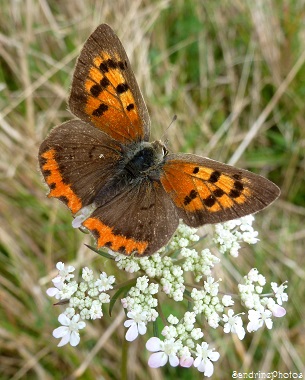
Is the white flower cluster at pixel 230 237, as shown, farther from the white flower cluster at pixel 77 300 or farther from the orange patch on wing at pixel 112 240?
the white flower cluster at pixel 77 300

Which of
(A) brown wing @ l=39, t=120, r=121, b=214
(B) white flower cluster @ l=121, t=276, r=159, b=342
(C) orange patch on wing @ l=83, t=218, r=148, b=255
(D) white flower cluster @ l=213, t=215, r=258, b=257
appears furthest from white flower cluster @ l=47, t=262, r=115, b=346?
(D) white flower cluster @ l=213, t=215, r=258, b=257

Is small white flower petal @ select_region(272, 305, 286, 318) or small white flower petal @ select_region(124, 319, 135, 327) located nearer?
small white flower petal @ select_region(124, 319, 135, 327)

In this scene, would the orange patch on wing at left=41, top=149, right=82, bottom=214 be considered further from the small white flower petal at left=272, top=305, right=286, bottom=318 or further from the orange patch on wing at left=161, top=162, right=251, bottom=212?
the small white flower petal at left=272, top=305, right=286, bottom=318

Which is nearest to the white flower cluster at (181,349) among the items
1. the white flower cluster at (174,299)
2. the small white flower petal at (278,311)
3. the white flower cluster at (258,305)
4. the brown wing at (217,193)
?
the white flower cluster at (174,299)

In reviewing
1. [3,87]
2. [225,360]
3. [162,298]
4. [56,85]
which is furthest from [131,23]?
[225,360]

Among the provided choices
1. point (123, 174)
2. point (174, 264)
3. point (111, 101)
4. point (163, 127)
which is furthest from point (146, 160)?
point (163, 127)

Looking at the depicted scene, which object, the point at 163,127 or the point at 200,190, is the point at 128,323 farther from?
the point at 163,127
